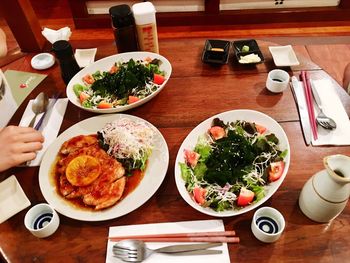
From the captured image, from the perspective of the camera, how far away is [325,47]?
228cm

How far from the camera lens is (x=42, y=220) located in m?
1.39

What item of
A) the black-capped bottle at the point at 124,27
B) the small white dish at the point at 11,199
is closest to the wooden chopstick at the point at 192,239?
the small white dish at the point at 11,199

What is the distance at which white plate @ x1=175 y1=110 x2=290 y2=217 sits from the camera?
4.48 feet

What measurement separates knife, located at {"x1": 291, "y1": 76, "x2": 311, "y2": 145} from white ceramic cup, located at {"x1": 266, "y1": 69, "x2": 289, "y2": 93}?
6 cm

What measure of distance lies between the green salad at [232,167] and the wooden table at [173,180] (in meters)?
0.08

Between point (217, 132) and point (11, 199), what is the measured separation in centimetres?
105

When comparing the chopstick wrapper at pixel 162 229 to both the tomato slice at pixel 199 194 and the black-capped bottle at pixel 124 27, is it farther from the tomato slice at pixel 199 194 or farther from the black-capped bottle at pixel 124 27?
the black-capped bottle at pixel 124 27

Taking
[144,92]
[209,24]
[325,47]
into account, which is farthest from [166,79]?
[209,24]

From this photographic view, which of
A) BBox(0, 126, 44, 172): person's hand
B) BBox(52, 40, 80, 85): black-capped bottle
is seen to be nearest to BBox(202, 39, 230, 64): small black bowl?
BBox(52, 40, 80, 85): black-capped bottle

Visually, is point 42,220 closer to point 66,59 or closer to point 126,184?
point 126,184

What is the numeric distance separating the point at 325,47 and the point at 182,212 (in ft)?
5.41

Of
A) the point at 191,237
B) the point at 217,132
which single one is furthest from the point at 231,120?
the point at 191,237

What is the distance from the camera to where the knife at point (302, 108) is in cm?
168

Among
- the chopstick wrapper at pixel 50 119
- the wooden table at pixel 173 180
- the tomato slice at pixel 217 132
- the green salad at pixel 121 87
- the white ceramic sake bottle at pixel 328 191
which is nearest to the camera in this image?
the white ceramic sake bottle at pixel 328 191
